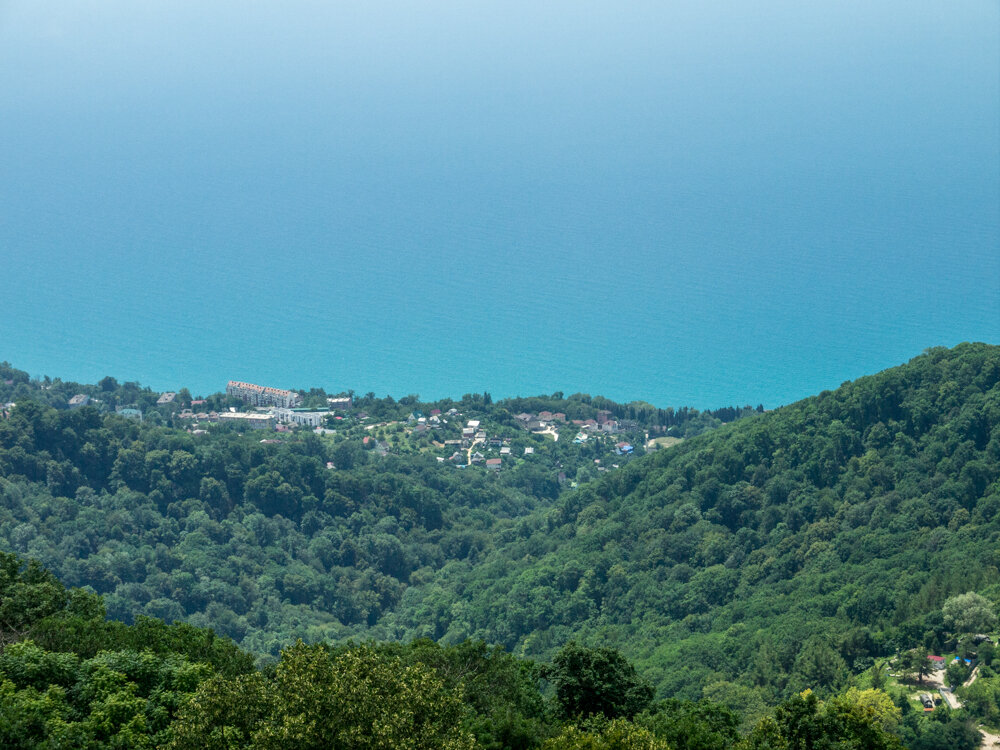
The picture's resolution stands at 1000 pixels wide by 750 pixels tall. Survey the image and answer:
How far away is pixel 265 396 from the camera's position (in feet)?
279

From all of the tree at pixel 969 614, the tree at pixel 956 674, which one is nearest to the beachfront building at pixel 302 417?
the tree at pixel 969 614

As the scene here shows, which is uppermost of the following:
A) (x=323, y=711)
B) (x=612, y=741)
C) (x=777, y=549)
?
(x=777, y=549)

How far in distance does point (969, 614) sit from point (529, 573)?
22317 millimetres

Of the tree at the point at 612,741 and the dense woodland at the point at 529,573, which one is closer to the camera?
the tree at the point at 612,741

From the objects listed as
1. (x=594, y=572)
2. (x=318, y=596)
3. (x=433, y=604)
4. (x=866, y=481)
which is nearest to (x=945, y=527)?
(x=866, y=481)

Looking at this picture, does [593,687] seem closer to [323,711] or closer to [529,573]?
[323,711]

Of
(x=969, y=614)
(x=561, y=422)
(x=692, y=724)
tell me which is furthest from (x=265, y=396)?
(x=692, y=724)

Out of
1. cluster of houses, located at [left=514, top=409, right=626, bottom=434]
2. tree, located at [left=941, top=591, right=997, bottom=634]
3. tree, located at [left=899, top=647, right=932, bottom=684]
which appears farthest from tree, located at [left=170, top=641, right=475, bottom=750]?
cluster of houses, located at [left=514, top=409, right=626, bottom=434]

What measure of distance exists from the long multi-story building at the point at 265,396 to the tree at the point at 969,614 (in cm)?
5836

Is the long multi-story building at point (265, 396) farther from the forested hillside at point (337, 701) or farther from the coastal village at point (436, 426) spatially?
the forested hillside at point (337, 701)

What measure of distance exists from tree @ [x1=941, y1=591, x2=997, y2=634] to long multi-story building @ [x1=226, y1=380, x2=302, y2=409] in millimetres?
58364

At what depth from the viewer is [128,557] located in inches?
2114

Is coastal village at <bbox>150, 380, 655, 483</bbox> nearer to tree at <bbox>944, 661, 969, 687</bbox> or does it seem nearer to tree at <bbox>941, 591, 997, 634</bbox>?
tree at <bbox>941, 591, 997, 634</bbox>

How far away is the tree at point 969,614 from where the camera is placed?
1201 inches
